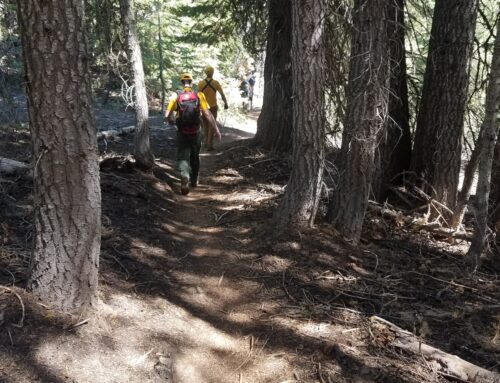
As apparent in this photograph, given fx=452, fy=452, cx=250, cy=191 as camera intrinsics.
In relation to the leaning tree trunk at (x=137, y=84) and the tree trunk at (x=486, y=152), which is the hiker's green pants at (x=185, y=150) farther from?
the tree trunk at (x=486, y=152)

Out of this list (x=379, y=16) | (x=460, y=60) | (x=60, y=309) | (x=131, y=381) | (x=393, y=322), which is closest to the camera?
(x=131, y=381)

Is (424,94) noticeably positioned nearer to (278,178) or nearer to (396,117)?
(396,117)

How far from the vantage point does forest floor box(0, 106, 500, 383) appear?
3.58m

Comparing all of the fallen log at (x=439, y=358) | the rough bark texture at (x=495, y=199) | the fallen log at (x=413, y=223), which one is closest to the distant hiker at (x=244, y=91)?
the fallen log at (x=413, y=223)

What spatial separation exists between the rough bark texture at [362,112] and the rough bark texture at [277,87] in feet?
11.4

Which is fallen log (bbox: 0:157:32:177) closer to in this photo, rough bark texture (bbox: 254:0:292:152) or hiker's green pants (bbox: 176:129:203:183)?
hiker's green pants (bbox: 176:129:203:183)

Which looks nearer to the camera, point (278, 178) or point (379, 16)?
point (379, 16)

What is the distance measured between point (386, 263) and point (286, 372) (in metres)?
2.59

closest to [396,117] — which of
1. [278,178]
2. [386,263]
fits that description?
[278,178]

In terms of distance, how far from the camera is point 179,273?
18.0 feet

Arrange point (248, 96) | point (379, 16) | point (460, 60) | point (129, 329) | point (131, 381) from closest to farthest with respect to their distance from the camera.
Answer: point (131, 381), point (129, 329), point (379, 16), point (460, 60), point (248, 96)

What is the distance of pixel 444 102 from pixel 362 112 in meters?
2.44

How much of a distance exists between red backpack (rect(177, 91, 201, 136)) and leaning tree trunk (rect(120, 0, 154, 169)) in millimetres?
784

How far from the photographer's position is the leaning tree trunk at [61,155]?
10.6 feet
